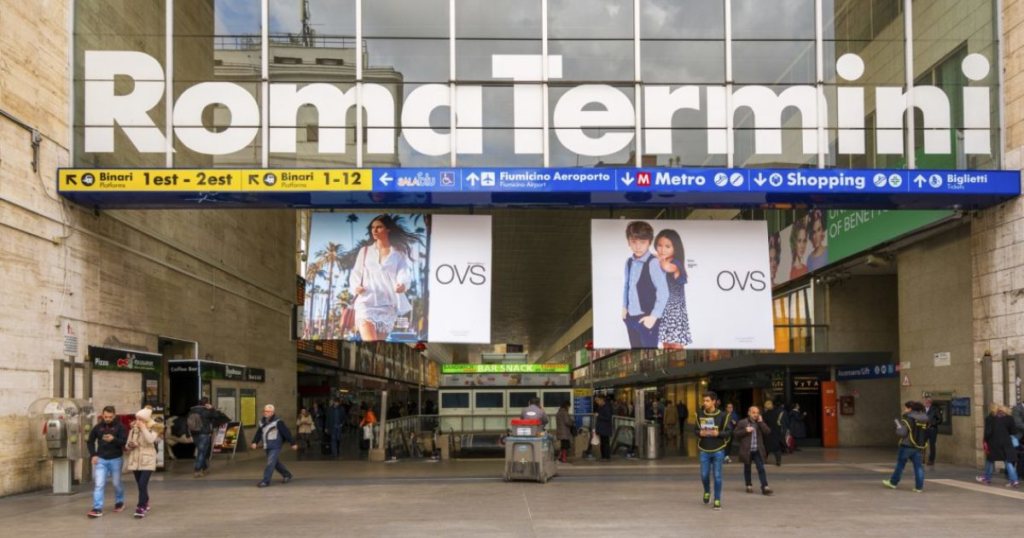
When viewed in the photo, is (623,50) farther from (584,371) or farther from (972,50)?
(584,371)

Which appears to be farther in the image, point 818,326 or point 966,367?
point 818,326

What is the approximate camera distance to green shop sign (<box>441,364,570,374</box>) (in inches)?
1014

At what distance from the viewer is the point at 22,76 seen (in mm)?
15055

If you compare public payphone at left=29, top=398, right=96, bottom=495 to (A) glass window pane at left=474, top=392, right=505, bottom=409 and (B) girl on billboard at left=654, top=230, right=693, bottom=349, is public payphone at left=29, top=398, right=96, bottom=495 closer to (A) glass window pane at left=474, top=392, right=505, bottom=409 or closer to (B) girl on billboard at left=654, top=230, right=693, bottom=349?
(B) girl on billboard at left=654, top=230, right=693, bottom=349

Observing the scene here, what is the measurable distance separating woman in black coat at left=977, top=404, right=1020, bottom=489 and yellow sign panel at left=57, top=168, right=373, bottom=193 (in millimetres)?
11602

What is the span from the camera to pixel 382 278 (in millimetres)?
17875

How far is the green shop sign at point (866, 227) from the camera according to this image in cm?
1978

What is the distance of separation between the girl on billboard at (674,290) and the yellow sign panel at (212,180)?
5.92 meters

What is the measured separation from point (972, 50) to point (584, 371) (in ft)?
200

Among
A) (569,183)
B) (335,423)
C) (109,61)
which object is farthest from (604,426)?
(109,61)

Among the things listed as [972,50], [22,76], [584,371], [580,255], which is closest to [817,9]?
[972,50]

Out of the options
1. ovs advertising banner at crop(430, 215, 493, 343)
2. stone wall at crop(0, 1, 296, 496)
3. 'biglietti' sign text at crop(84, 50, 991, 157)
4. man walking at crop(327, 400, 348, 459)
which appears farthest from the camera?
man walking at crop(327, 400, 348, 459)

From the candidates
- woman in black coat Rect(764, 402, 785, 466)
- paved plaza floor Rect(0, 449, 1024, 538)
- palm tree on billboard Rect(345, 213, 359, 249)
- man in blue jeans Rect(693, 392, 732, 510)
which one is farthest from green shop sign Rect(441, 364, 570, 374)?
man in blue jeans Rect(693, 392, 732, 510)

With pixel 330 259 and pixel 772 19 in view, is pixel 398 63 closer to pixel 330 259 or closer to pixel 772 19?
pixel 330 259
